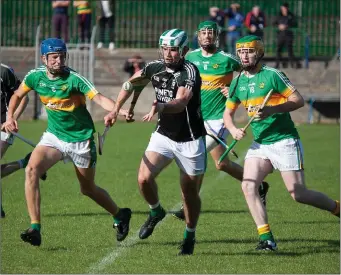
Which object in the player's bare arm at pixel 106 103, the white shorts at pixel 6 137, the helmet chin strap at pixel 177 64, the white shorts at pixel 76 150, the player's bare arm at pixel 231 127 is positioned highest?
the helmet chin strap at pixel 177 64

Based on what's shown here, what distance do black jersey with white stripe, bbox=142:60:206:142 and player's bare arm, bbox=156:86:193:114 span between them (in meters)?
0.11

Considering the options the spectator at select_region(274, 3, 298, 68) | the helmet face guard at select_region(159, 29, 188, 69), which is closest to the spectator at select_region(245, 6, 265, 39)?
the spectator at select_region(274, 3, 298, 68)

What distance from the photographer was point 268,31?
29516 millimetres

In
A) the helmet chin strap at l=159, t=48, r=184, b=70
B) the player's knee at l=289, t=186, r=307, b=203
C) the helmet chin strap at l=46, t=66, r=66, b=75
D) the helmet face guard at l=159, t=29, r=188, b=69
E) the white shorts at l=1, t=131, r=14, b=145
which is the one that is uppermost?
the helmet face guard at l=159, t=29, r=188, b=69

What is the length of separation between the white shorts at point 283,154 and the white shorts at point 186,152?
596 mm

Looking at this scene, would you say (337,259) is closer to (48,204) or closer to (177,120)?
(177,120)

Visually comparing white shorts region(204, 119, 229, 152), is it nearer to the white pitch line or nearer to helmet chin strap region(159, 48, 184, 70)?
Answer: the white pitch line

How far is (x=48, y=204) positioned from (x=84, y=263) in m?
4.03

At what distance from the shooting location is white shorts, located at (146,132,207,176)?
940 cm

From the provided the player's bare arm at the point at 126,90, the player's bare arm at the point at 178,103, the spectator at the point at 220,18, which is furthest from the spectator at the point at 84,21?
the player's bare arm at the point at 178,103

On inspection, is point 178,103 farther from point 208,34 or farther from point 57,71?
point 208,34

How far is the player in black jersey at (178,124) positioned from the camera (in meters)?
9.19

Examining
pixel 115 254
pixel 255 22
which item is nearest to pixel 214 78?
pixel 115 254

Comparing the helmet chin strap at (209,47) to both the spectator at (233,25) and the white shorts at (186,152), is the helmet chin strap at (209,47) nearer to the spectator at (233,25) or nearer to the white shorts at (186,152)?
the white shorts at (186,152)
